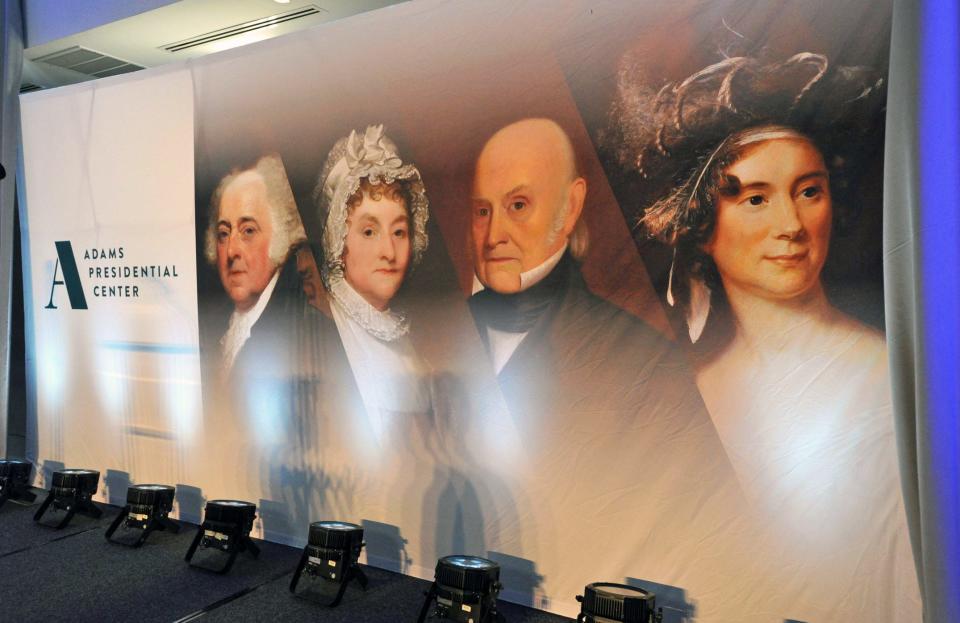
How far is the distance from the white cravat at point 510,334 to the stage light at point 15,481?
3068 mm

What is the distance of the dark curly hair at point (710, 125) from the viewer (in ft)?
7.37

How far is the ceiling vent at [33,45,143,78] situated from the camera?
14.4 feet

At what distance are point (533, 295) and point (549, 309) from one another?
0.09m

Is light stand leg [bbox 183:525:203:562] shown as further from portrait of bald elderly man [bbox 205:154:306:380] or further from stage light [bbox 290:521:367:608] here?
portrait of bald elderly man [bbox 205:154:306:380]

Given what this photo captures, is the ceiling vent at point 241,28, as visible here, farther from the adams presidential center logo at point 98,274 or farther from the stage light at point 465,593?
the stage light at point 465,593

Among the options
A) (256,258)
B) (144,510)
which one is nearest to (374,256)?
(256,258)

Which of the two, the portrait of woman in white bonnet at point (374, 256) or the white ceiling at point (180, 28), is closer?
the portrait of woman in white bonnet at point (374, 256)

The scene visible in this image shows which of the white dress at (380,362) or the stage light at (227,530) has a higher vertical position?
the white dress at (380,362)

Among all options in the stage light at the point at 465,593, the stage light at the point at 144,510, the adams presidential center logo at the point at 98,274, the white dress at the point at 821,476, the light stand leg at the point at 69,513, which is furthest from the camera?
the adams presidential center logo at the point at 98,274

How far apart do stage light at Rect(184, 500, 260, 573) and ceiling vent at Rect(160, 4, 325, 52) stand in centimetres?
254

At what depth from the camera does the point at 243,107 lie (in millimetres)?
3607

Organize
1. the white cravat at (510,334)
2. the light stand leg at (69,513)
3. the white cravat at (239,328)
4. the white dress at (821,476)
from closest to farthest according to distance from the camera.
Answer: the white dress at (821,476) < the white cravat at (510,334) < the white cravat at (239,328) < the light stand leg at (69,513)

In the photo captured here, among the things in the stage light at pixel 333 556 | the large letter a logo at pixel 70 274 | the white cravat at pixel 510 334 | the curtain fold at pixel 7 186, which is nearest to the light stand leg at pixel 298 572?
the stage light at pixel 333 556

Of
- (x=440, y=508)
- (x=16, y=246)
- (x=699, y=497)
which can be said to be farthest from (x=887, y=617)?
(x=16, y=246)
